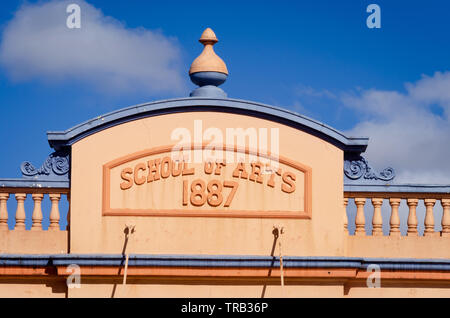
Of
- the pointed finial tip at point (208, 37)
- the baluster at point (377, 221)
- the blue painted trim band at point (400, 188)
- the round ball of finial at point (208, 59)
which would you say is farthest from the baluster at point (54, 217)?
the baluster at point (377, 221)

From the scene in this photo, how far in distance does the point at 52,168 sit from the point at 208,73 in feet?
10.2

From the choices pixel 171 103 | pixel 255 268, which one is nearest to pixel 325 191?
pixel 255 268

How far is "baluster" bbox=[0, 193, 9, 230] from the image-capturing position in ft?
60.4

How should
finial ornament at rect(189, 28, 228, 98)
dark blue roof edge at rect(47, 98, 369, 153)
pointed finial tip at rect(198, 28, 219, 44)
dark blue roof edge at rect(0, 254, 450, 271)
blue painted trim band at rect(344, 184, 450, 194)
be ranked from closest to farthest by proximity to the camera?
dark blue roof edge at rect(0, 254, 450, 271) < dark blue roof edge at rect(47, 98, 369, 153) < blue painted trim band at rect(344, 184, 450, 194) < finial ornament at rect(189, 28, 228, 98) < pointed finial tip at rect(198, 28, 219, 44)

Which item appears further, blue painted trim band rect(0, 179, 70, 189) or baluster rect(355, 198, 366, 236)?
baluster rect(355, 198, 366, 236)

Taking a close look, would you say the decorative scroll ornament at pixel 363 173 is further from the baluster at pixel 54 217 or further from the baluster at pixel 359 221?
the baluster at pixel 54 217

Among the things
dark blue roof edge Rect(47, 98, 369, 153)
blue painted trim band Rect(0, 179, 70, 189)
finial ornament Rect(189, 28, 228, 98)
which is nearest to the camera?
dark blue roof edge Rect(47, 98, 369, 153)

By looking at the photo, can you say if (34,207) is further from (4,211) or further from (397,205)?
(397,205)

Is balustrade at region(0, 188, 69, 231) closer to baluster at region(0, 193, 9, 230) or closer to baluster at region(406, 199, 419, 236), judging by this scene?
baluster at region(0, 193, 9, 230)

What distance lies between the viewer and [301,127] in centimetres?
1848

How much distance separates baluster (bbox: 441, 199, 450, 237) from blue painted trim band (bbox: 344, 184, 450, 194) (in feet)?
0.61

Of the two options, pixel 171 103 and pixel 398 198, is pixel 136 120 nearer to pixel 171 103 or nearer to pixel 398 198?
pixel 171 103

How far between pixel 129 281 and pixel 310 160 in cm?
350

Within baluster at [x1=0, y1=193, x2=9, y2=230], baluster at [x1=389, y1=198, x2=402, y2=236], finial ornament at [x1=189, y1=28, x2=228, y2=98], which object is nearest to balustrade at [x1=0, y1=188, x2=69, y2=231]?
baluster at [x1=0, y1=193, x2=9, y2=230]
